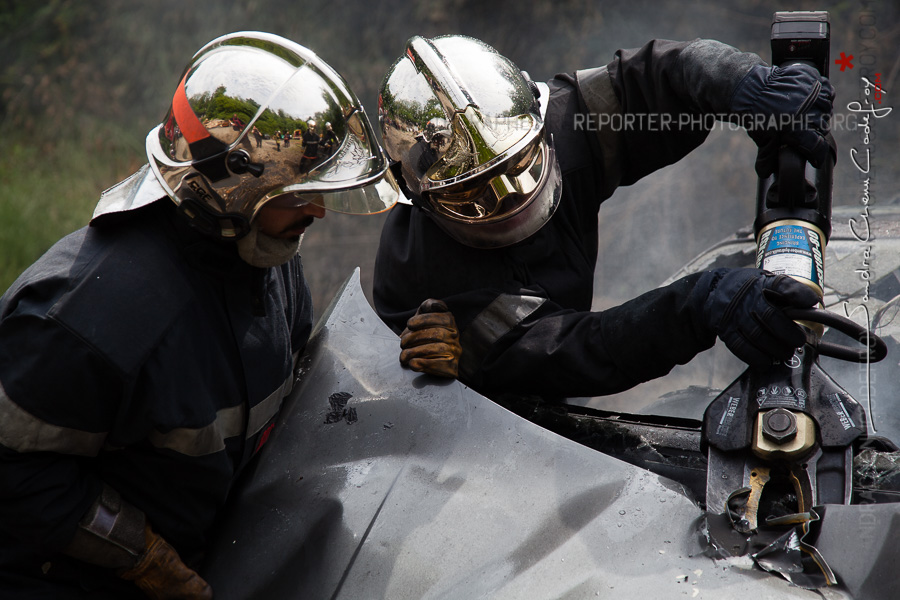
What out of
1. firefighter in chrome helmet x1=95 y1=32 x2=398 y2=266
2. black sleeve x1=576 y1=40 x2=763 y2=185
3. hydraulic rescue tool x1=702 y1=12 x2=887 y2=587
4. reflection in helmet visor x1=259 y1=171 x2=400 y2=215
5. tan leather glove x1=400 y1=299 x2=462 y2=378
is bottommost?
hydraulic rescue tool x1=702 y1=12 x2=887 y2=587

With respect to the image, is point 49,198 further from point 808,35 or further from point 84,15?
point 808,35

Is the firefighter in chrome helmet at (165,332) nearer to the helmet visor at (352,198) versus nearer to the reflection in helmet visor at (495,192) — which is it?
the helmet visor at (352,198)

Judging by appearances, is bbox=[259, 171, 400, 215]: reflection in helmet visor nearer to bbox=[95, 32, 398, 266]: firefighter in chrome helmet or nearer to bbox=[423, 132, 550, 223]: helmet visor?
bbox=[95, 32, 398, 266]: firefighter in chrome helmet

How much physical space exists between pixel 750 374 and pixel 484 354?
689 millimetres

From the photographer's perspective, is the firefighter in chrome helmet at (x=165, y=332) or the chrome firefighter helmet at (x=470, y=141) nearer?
the firefighter in chrome helmet at (x=165, y=332)

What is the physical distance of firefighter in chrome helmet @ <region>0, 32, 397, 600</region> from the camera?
5.61 ft

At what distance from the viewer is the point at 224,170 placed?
5.84ft

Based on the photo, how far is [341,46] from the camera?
8211 millimetres

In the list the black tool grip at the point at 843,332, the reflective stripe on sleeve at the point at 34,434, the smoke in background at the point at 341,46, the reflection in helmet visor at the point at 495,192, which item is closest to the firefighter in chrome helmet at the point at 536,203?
the reflection in helmet visor at the point at 495,192

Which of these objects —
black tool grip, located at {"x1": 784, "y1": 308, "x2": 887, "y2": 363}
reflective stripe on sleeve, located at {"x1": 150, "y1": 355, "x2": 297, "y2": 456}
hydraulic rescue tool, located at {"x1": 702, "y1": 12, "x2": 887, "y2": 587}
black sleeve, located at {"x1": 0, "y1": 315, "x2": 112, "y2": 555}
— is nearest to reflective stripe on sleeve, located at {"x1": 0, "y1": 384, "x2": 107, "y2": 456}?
black sleeve, located at {"x1": 0, "y1": 315, "x2": 112, "y2": 555}

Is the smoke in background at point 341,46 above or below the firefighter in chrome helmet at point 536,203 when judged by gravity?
below

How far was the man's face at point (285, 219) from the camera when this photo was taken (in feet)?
6.05

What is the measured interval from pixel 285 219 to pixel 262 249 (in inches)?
3.3

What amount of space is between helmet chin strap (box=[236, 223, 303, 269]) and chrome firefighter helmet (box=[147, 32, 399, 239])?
0.12ft
